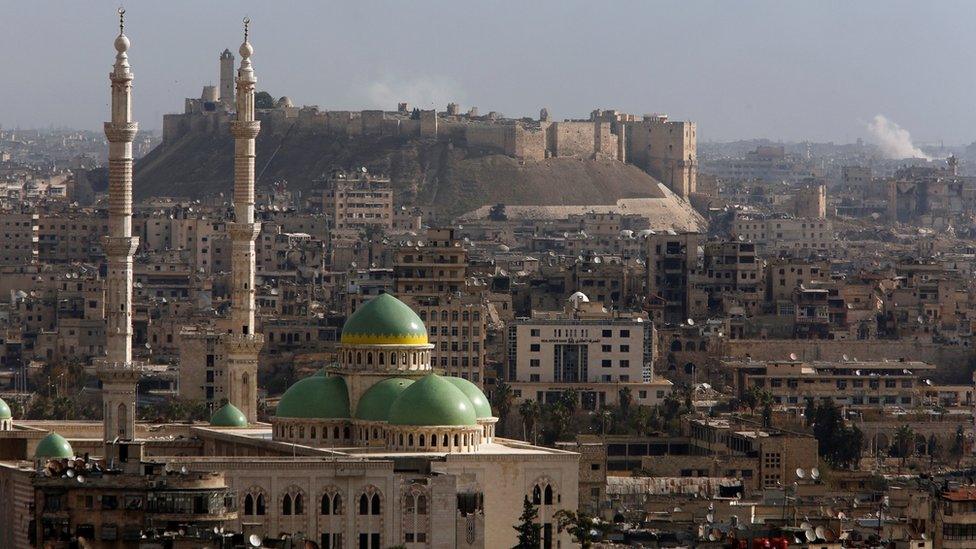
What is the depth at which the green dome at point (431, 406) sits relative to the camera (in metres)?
58.7

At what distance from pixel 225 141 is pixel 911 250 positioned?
3406 centimetres

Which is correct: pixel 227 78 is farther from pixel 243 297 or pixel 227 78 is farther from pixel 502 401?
pixel 243 297

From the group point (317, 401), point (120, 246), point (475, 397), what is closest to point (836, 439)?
point (475, 397)

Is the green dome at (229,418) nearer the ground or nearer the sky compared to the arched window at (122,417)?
nearer the ground

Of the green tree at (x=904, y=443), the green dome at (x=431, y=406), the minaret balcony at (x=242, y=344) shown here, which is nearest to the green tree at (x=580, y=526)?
the green dome at (x=431, y=406)

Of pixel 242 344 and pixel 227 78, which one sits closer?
pixel 242 344

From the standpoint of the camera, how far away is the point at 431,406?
2311 inches

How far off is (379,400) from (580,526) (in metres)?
5.57

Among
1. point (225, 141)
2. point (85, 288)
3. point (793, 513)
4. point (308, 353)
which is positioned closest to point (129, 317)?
point (793, 513)

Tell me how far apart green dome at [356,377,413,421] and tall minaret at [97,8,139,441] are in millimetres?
3856

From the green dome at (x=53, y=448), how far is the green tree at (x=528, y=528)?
23.8 feet

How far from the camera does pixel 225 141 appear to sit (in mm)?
168875

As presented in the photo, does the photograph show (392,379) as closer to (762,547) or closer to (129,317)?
(129,317)

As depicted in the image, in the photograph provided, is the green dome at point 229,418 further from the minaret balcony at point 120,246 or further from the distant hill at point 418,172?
the distant hill at point 418,172
